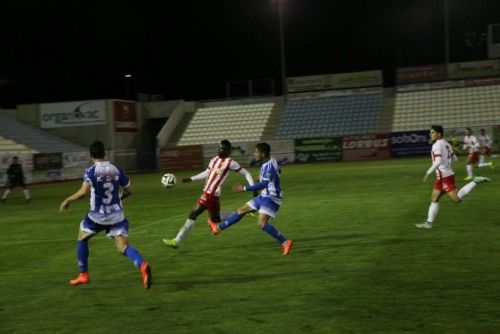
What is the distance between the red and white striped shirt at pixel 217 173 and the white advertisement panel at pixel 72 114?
38860mm

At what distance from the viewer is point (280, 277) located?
796 centimetres

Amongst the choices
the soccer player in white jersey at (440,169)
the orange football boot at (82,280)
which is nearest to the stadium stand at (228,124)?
the soccer player in white jersey at (440,169)

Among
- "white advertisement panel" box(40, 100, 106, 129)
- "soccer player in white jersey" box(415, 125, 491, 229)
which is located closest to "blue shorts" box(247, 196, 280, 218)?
"soccer player in white jersey" box(415, 125, 491, 229)

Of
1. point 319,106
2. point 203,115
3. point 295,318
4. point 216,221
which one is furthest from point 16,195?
point 319,106

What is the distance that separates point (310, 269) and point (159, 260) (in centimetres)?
273

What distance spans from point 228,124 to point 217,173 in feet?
141

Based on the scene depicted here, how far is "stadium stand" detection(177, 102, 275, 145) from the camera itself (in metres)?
51.1

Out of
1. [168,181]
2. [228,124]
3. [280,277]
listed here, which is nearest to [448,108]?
[228,124]

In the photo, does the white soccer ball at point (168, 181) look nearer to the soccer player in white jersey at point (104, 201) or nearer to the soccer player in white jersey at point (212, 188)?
the soccer player in white jersey at point (212, 188)

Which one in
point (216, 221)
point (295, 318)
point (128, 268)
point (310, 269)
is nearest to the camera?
point (295, 318)

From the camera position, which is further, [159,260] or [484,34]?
[484,34]

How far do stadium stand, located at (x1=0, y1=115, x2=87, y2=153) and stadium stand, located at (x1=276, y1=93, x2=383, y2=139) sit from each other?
703 inches

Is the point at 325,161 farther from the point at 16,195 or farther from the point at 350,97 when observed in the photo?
the point at 16,195

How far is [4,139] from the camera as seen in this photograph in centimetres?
4238
